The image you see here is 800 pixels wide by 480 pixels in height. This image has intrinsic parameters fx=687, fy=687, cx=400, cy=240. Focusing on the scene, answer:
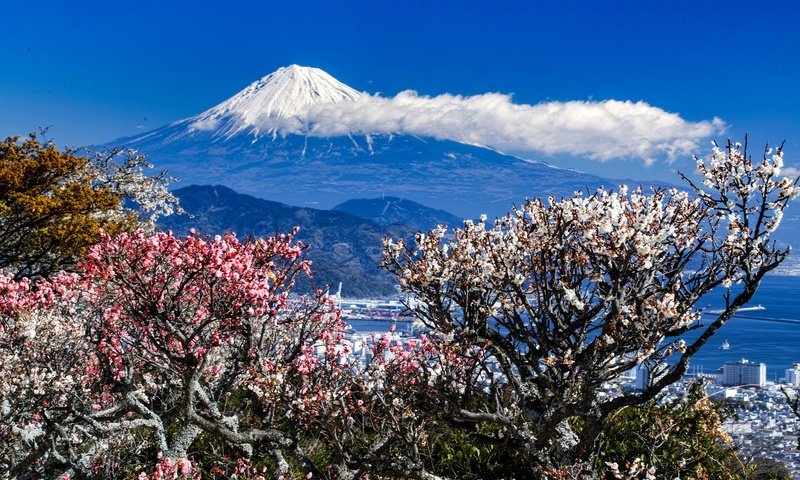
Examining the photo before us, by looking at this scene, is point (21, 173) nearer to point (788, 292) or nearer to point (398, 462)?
point (398, 462)

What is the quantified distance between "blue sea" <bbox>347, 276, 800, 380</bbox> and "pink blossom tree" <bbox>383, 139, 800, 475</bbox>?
26.3 meters

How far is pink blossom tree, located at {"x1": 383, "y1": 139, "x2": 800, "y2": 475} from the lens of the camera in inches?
223

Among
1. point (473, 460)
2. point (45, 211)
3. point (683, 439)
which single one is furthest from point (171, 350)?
point (45, 211)

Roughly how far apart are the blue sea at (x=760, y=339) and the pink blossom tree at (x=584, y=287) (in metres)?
26.3

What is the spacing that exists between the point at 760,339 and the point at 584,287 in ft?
212

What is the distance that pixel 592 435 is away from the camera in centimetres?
612

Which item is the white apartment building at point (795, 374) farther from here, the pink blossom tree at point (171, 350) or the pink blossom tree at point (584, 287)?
the pink blossom tree at point (171, 350)

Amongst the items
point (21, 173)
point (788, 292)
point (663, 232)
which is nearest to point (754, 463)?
point (663, 232)

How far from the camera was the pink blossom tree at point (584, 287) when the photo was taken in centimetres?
567

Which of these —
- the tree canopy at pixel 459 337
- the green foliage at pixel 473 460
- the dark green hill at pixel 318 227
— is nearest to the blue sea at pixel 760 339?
the green foliage at pixel 473 460

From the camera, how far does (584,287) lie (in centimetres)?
762

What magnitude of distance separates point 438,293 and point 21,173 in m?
16.4

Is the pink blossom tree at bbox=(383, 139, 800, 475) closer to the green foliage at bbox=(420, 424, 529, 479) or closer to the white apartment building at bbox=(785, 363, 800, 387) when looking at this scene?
the green foliage at bbox=(420, 424, 529, 479)

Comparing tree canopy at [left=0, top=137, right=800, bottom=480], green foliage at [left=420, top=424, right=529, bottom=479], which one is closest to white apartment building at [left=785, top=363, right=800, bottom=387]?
tree canopy at [left=0, top=137, right=800, bottom=480]
